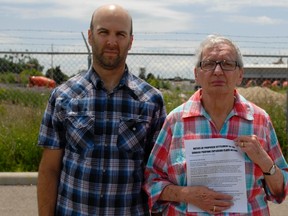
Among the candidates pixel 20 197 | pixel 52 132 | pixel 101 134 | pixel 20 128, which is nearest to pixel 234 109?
pixel 101 134

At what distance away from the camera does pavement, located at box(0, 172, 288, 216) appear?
21.2 ft

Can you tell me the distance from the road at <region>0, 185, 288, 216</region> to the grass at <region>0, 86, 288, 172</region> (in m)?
0.74

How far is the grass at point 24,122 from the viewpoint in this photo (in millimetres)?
8102

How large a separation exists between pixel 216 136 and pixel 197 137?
10cm

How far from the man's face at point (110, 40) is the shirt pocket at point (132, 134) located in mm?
317

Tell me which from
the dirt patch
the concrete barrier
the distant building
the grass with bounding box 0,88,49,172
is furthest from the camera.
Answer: the distant building

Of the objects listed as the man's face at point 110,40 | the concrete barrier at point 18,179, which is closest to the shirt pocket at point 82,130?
the man's face at point 110,40

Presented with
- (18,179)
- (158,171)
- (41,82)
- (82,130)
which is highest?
(41,82)

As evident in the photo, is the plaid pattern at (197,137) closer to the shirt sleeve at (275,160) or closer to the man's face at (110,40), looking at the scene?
the shirt sleeve at (275,160)

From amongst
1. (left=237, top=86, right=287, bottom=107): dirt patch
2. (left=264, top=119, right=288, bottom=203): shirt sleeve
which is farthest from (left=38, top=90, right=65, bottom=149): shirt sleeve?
(left=237, top=86, right=287, bottom=107): dirt patch

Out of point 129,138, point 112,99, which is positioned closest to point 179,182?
point 129,138

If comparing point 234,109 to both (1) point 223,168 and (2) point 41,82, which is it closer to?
(1) point 223,168

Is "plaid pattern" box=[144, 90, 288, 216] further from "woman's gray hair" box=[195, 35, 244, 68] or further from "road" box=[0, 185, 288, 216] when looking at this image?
"road" box=[0, 185, 288, 216]

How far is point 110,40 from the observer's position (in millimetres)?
3041
